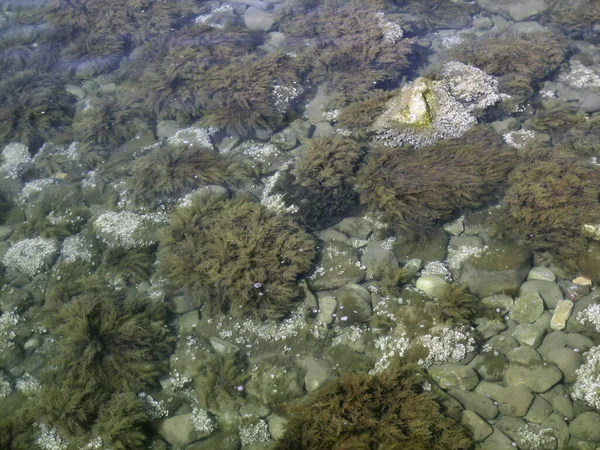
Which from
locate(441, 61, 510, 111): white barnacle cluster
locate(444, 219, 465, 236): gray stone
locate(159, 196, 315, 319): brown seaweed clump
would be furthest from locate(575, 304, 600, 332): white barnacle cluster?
locate(441, 61, 510, 111): white barnacle cluster

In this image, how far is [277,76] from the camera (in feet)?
32.1

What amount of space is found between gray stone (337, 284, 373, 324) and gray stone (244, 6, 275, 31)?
7.73 m

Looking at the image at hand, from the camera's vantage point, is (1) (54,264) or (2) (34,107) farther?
(2) (34,107)

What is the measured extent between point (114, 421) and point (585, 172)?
24.5 feet

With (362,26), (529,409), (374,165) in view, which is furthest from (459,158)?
(362,26)

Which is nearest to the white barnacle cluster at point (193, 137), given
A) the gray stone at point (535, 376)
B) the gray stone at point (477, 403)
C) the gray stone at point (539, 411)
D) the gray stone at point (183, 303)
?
the gray stone at point (183, 303)

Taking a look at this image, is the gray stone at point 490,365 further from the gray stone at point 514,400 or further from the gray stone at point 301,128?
the gray stone at point 301,128

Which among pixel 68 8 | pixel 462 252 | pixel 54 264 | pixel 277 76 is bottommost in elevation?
pixel 462 252

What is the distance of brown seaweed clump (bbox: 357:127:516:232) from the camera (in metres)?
7.21

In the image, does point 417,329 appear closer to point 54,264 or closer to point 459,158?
point 459,158

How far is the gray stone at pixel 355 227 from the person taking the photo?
729 cm

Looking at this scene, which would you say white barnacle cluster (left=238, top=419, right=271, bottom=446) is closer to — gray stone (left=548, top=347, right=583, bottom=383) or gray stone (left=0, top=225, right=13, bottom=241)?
gray stone (left=548, top=347, right=583, bottom=383)

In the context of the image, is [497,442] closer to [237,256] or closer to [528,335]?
[528,335]

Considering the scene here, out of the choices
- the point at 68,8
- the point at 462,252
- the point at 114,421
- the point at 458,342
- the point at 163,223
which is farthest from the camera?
the point at 68,8
